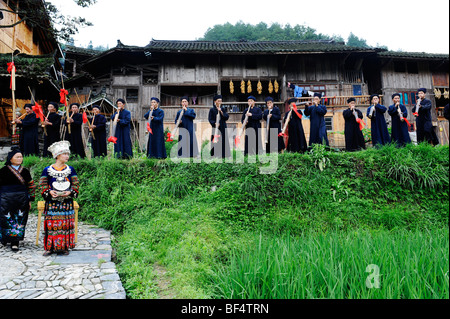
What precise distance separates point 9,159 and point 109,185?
7.00ft

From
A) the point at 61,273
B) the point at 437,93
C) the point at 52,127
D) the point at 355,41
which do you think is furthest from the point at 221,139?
the point at 355,41

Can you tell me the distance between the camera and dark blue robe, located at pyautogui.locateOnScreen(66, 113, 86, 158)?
26.6ft

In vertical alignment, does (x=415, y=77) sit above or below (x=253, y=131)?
above

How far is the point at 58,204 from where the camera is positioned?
4199 millimetres

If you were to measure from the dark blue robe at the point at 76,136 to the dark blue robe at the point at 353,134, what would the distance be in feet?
23.6

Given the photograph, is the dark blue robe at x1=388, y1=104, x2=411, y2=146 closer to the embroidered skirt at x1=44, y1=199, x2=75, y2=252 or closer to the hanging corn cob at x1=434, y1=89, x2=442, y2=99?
the embroidered skirt at x1=44, y1=199, x2=75, y2=252

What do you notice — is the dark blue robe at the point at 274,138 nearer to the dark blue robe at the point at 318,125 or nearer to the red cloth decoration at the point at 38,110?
the dark blue robe at the point at 318,125

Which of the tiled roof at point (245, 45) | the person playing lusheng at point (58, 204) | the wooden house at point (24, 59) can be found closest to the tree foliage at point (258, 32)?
the tiled roof at point (245, 45)

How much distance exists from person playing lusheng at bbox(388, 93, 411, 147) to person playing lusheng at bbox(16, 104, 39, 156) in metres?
9.76

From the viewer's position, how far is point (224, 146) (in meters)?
7.61

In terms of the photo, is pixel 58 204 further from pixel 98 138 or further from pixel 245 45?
pixel 245 45

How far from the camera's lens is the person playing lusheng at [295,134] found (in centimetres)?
775

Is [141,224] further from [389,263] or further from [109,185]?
[389,263]

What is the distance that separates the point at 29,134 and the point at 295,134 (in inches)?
291
